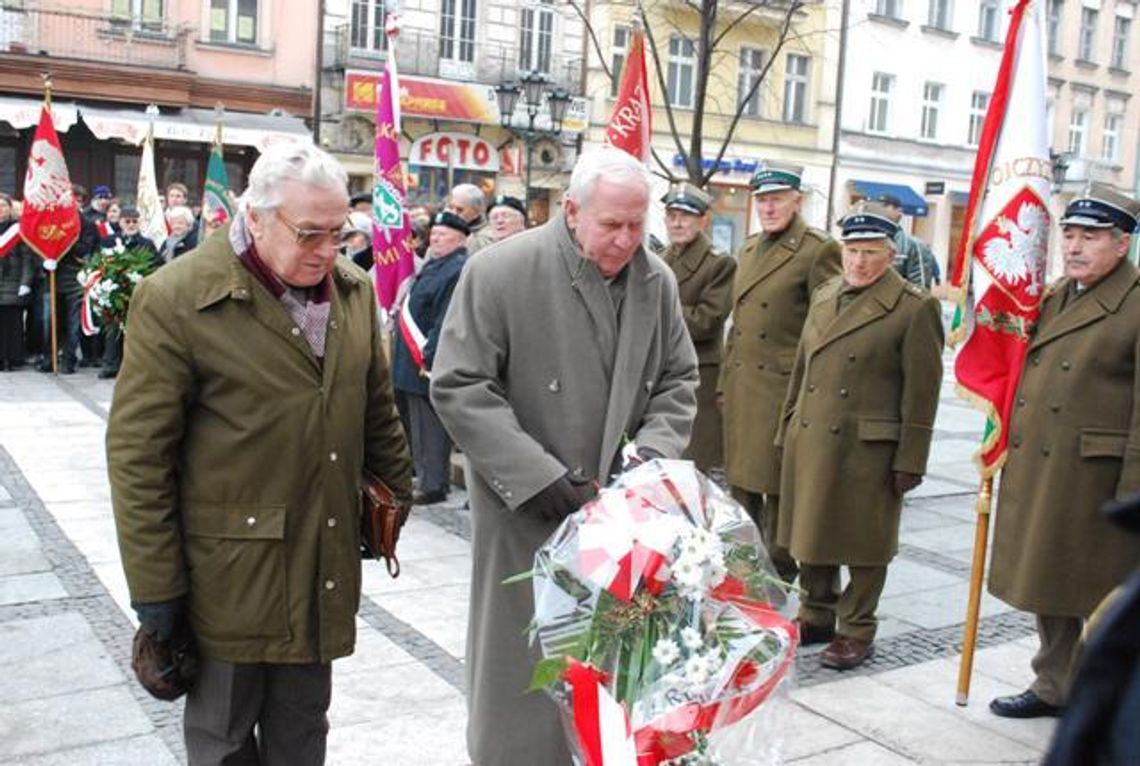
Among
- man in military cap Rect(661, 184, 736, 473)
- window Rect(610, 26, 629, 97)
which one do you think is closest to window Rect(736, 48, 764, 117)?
window Rect(610, 26, 629, 97)

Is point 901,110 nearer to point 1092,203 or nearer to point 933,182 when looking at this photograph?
point 933,182

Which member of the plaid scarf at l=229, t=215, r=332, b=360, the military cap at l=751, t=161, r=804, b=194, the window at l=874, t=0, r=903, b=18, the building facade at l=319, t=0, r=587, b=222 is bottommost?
the plaid scarf at l=229, t=215, r=332, b=360

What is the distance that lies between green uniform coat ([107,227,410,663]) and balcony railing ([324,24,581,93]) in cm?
2428

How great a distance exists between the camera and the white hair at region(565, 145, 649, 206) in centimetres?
314

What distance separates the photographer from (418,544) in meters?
7.03

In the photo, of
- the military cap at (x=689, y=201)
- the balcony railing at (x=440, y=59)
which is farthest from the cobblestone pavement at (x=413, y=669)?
the balcony railing at (x=440, y=59)

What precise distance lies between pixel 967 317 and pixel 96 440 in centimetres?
734

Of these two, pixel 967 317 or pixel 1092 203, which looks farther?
pixel 967 317

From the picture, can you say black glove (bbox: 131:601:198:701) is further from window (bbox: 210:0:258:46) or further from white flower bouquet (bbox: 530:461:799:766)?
window (bbox: 210:0:258:46)

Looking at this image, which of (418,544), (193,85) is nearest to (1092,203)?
(418,544)

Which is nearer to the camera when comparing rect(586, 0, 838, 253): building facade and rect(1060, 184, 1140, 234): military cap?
rect(1060, 184, 1140, 234): military cap

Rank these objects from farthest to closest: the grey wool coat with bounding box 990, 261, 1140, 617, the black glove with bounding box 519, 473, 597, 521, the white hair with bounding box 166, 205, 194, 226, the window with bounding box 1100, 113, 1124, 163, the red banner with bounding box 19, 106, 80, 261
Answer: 1. the window with bounding box 1100, 113, 1124, 163
2. the red banner with bounding box 19, 106, 80, 261
3. the white hair with bounding box 166, 205, 194, 226
4. the grey wool coat with bounding box 990, 261, 1140, 617
5. the black glove with bounding box 519, 473, 597, 521

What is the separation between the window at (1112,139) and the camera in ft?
135

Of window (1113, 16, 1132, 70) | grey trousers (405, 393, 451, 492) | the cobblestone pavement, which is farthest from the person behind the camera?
window (1113, 16, 1132, 70)
